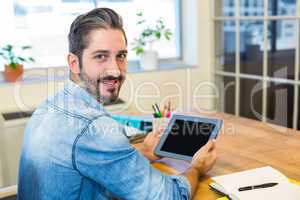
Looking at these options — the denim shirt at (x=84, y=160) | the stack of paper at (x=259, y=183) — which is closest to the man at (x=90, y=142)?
the denim shirt at (x=84, y=160)

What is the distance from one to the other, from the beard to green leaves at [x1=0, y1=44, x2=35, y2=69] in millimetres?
1471

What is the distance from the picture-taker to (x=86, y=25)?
45.7 inches

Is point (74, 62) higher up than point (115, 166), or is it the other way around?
point (74, 62)

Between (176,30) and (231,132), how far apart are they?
161 cm

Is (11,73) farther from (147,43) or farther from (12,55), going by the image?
(147,43)

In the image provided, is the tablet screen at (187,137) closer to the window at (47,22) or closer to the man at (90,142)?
the man at (90,142)

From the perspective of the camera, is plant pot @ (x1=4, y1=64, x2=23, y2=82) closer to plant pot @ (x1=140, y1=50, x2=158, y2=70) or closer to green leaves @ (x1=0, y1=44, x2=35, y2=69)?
green leaves @ (x1=0, y1=44, x2=35, y2=69)

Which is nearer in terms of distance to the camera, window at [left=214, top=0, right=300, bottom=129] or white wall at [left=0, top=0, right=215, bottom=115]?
window at [left=214, top=0, right=300, bottom=129]

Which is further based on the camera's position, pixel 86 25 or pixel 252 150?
pixel 252 150

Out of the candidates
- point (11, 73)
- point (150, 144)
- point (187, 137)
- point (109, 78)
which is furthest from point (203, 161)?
point (11, 73)

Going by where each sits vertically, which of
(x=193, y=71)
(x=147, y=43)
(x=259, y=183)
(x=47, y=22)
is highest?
(x=47, y=22)

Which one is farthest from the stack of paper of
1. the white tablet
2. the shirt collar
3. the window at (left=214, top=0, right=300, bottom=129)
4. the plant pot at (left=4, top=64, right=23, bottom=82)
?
the plant pot at (left=4, top=64, right=23, bottom=82)

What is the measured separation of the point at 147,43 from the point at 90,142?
207 cm

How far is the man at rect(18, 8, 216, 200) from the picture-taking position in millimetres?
1078
